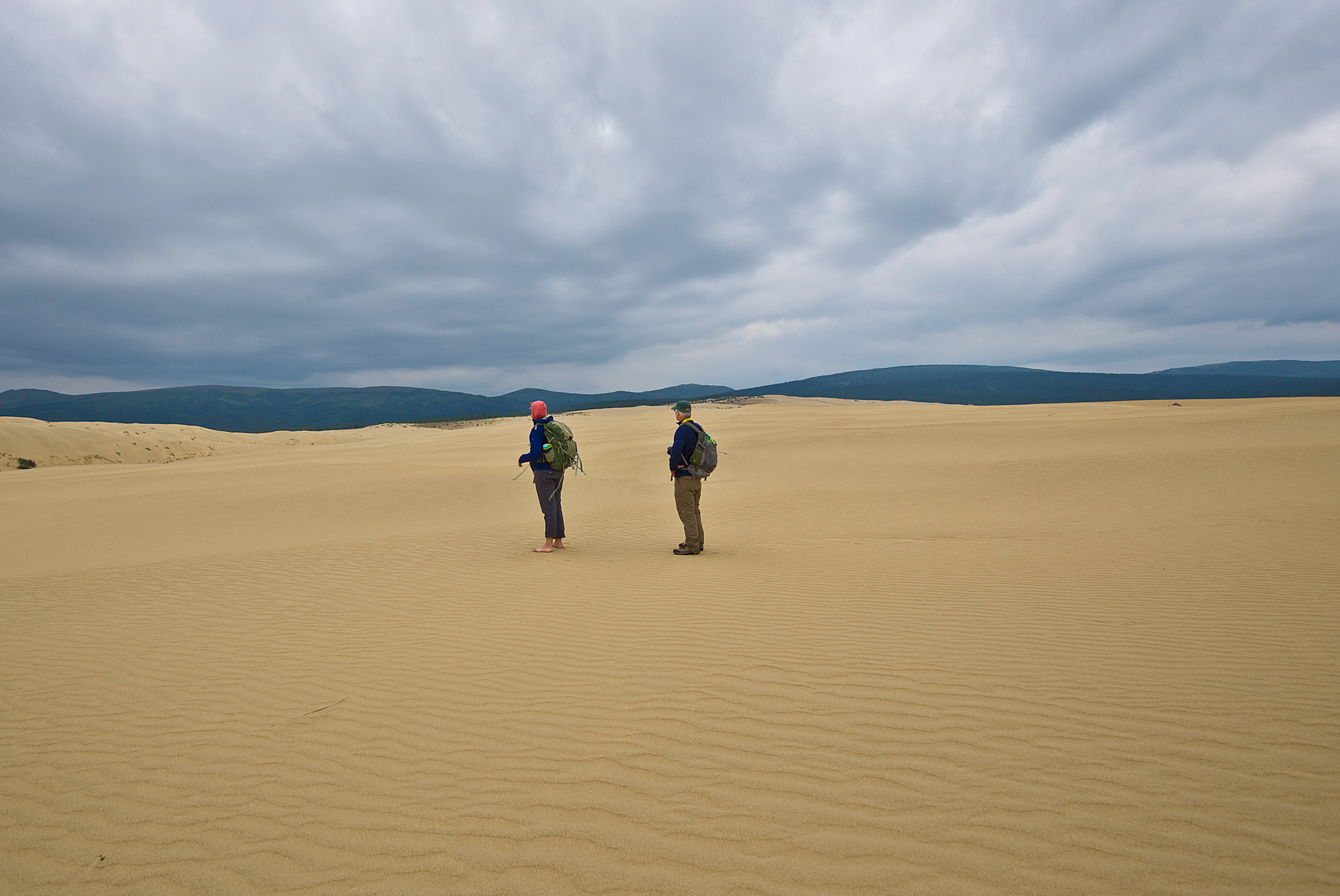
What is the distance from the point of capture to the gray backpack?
331 inches

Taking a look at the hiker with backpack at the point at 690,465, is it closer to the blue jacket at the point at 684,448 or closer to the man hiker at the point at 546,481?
the blue jacket at the point at 684,448

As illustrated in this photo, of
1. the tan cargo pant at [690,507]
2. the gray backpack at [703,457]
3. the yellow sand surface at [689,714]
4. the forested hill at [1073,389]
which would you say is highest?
the forested hill at [1073,389]

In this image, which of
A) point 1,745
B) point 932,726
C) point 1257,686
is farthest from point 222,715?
point 1257,686

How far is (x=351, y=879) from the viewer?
8.45 ft

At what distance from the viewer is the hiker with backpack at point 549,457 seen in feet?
29.3

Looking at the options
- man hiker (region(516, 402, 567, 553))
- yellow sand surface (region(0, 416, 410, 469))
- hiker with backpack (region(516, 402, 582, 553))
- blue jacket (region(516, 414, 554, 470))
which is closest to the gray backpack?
hiker with backpack (region(516, 402, 582, 553))

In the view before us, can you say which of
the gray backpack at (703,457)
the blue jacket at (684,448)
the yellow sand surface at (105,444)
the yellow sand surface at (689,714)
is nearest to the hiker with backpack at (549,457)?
the yellow sand surface at (689,714)

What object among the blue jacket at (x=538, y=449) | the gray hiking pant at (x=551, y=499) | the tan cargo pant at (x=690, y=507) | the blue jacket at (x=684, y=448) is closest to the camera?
the blue jacket at (x=684, y=448)

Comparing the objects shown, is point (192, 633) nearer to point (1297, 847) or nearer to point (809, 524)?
point (1297, 847)

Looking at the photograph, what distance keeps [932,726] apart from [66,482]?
25.8 m

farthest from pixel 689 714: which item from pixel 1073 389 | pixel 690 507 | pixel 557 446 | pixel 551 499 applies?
pixel 1073 389

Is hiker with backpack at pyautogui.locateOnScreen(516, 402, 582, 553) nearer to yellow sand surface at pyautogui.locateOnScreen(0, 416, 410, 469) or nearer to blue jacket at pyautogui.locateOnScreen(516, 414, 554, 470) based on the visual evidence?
blue jacket at pyautogui.locateOnScreen(516, 414, 554, 470)

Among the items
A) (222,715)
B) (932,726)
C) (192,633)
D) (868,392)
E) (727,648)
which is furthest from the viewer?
(868,392)

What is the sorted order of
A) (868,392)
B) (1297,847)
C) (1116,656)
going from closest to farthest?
(1297,847), (1116,656), (868,392)
